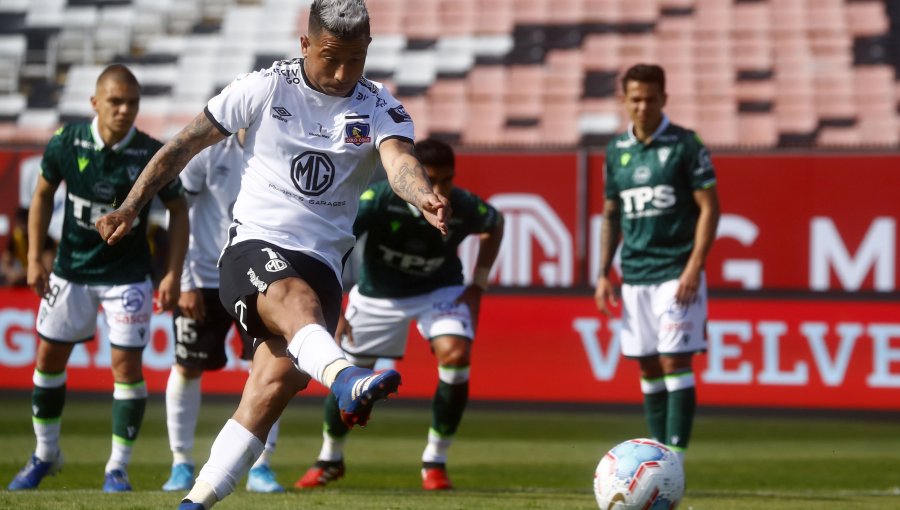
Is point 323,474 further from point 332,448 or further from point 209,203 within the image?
point 209,203

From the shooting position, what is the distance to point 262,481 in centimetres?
693

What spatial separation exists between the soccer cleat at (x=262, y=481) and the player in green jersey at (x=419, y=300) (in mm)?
374

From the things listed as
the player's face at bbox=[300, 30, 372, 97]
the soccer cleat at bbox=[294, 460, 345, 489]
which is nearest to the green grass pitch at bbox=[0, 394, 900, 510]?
the soccer cleat at bbox=[294, 460, 345, 489]

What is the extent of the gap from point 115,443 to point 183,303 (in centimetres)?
85

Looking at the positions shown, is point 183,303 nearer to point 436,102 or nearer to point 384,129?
point 384,129

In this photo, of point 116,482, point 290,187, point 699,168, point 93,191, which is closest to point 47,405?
point 116,482

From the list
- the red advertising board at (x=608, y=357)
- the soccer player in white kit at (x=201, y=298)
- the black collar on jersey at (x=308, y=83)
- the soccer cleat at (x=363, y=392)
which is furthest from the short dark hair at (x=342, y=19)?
the red advertising board at (x=608, y=357)

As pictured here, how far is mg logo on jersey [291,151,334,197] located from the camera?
15.6 feet

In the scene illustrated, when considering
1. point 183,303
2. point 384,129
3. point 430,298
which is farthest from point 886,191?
point 384,129

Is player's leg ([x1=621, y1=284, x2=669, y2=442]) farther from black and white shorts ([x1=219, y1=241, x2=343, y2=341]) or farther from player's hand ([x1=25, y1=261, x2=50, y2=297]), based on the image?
player's hand ([x1=25, y1=261, x2=50, y2=297])

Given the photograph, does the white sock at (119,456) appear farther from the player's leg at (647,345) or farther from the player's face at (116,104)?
the player's leg at (647,345)

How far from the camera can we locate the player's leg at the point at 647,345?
294 inches

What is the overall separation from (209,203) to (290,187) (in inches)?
103

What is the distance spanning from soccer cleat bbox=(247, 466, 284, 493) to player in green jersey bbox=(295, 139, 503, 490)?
0.37 metres
